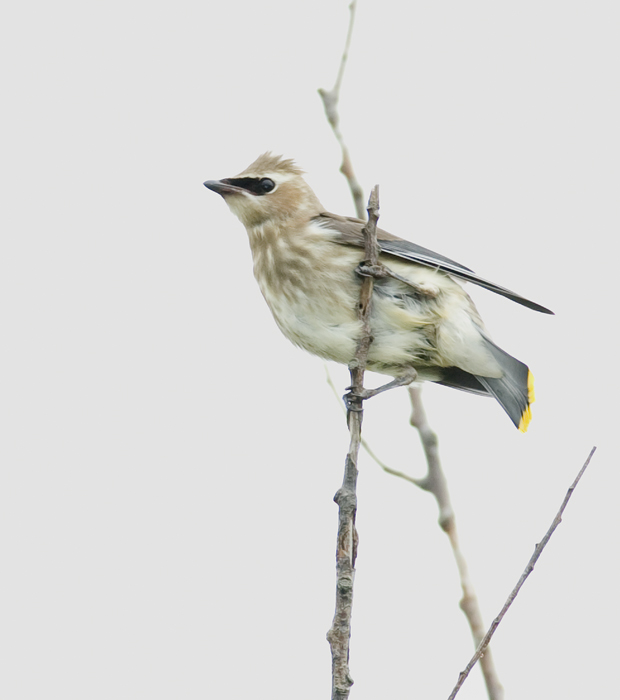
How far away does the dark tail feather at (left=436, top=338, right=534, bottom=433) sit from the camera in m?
5.56

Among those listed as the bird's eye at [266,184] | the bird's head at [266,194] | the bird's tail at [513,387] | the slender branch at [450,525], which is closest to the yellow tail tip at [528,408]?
the bird's tail at [513,387]

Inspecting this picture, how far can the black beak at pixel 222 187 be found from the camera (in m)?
5.84

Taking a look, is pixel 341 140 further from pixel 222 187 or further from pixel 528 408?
pixel 528 408

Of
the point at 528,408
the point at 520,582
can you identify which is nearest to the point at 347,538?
the point at 520,582

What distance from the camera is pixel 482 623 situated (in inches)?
154

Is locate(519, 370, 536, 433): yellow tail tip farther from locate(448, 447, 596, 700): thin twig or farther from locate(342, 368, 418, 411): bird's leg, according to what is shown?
locate(448, 447, 596, 700): thin twig

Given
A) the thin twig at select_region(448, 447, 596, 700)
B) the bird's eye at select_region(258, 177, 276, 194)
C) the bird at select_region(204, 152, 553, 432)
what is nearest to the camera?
the thin twig at select_region(448, 447, 596, 700)

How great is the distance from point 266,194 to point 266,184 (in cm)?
8

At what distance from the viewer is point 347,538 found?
3.65 m

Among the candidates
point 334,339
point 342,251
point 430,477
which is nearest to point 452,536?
point 430,477

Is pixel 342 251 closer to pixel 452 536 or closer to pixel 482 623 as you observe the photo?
pixel 452 536

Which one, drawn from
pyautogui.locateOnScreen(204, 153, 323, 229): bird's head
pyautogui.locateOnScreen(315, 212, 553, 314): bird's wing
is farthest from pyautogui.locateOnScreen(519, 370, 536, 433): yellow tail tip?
pyautogui.locateOnScreen(204, 153, 323, 229): bird's head

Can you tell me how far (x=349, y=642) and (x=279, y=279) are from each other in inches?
102

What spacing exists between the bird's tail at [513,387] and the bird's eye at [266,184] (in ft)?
5.20
